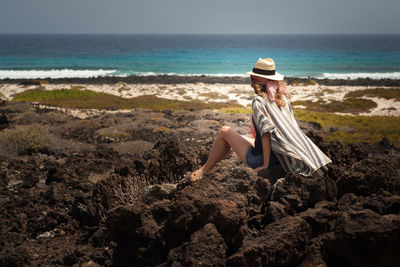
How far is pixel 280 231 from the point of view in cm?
325

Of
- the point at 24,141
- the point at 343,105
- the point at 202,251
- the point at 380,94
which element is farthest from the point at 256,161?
the point at 380,94

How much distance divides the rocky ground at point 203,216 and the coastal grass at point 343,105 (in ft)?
41.4

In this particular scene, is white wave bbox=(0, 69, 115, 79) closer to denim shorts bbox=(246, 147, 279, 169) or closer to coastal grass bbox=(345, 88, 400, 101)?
coastal grass bbox=(345, 88, 400, 101)

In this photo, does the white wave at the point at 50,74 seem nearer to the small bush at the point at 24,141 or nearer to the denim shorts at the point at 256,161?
the small bush at the point at 24,141

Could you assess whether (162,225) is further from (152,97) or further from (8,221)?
(152,97)

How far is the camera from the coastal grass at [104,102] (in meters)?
19.3

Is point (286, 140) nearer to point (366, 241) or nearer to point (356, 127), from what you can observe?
point (366, 241)

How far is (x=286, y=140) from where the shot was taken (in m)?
4.02

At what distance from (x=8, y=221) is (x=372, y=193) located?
16.2 feet

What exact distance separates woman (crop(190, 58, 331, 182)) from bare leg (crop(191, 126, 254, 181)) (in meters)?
0.14

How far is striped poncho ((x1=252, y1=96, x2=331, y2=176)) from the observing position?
397cm

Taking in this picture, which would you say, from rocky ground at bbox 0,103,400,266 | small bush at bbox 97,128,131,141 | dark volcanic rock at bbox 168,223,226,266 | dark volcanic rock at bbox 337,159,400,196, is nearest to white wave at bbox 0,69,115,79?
small bush at bbox 97,128,131,141

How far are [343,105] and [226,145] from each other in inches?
613

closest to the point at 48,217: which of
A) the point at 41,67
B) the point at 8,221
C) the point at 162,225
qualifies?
the point at 8,221
